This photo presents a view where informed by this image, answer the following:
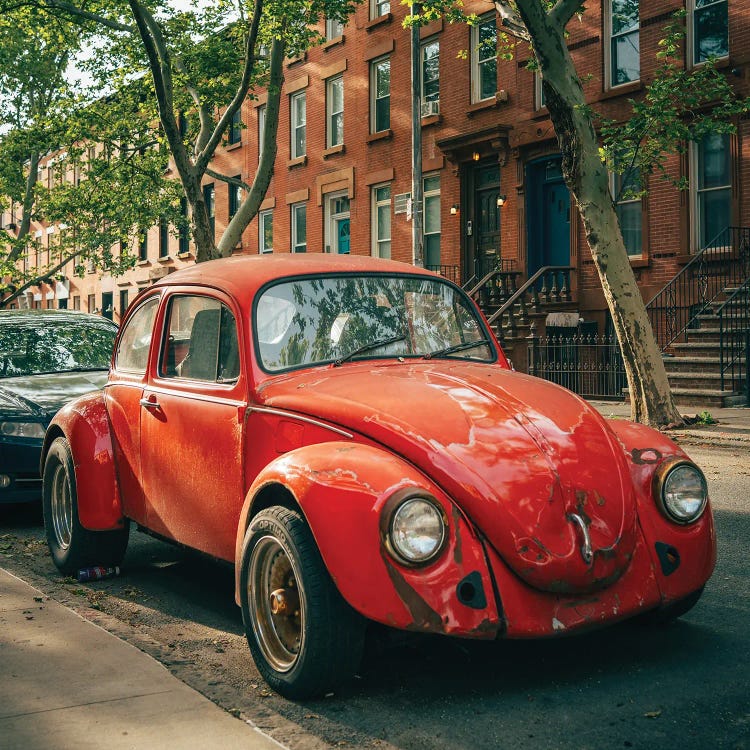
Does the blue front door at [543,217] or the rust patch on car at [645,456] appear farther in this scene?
the blue front door at [543,217]

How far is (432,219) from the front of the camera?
27.6 metres

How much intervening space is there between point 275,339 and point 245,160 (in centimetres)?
3175

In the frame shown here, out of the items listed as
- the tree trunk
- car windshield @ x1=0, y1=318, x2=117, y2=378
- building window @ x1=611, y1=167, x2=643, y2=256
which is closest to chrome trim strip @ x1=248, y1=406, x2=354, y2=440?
car windshield @ x1=0, y1=318, x2=117, y2=378

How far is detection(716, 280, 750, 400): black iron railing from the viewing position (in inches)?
663

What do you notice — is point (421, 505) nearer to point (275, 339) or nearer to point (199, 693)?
point (199, 693)

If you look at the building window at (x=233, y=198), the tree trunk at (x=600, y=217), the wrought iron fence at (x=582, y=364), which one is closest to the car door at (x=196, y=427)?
the tree trunk at (x=600, y=217)

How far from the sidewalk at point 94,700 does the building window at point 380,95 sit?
2557cm

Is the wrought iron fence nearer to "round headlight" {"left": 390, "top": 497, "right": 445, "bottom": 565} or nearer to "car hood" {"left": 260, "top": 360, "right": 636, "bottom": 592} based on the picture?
"car hood" {"left": 260, "top": 360, "right": 636, "bottom": 592}

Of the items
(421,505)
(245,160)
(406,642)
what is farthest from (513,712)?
(245,160)

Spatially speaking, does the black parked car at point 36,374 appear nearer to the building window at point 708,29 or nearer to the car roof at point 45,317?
the car roof at point 45,317

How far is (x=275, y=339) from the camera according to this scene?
5.09m

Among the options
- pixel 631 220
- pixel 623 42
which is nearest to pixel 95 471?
pixel 631 220

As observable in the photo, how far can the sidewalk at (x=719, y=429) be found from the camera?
1288cm

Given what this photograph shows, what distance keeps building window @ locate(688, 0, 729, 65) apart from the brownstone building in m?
0.02
